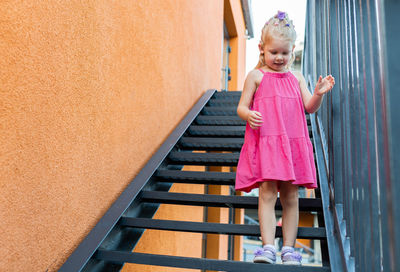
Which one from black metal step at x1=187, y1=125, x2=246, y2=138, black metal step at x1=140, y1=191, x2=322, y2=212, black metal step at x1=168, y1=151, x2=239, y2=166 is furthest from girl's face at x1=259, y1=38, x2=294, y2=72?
black metal step at x1=187, y1=125, x2=246, y2=138

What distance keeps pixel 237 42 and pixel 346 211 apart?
8.21 metres

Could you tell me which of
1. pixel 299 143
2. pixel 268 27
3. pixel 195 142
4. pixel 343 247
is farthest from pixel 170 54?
pixel 343 247

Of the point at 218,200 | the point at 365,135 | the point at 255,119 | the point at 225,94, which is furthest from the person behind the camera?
the point at 225,94

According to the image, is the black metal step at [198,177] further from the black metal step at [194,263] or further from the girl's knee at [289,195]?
the black metal step at [194,263]

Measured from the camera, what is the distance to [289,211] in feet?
6.16

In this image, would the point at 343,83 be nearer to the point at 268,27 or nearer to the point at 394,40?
the point at 268,27

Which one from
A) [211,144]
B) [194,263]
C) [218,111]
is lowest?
[194,263]

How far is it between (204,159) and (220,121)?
95cm

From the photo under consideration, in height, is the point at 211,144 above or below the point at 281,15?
below

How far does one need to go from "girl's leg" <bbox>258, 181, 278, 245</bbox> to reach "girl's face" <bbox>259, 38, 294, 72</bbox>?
0.59m

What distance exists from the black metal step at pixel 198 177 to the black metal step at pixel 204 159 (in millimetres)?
263

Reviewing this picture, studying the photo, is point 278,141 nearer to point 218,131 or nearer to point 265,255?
point 265,255

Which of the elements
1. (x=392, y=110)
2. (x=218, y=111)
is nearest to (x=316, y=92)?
(x=392, y=110)

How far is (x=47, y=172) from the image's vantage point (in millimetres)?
1586
